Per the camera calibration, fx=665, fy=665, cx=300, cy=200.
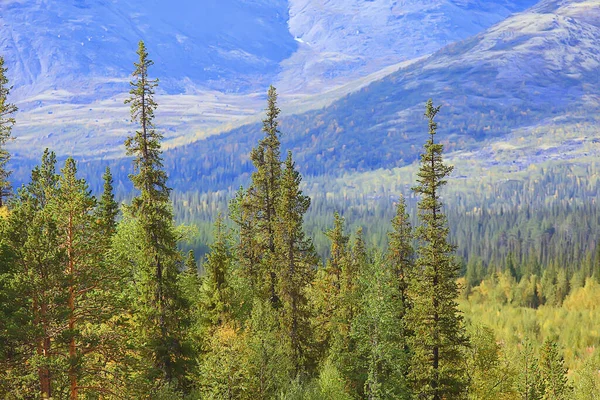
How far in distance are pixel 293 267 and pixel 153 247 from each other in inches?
475

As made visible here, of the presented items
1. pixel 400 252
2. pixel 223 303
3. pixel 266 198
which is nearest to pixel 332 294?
pixel 400 252

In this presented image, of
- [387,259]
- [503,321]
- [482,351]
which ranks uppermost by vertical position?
[387,259]

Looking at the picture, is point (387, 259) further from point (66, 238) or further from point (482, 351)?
point (66, 238)

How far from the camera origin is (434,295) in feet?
133

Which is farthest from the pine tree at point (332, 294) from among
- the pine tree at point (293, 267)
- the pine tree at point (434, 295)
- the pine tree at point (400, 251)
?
the pine tree at point (434, 295)

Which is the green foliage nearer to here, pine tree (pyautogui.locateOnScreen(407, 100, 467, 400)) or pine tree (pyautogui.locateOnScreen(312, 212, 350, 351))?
pine tree (pyautogui.locateOnScreen(312, 212, 350, 351))

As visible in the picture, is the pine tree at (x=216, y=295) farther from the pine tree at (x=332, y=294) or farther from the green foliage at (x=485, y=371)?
the green foliage at (x=485, y=371)

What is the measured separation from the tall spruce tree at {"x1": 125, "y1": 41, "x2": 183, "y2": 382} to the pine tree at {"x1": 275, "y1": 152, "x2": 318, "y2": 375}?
32.1 feet

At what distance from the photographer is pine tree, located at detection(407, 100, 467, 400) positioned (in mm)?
40500

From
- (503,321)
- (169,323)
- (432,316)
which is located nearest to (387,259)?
(432,316)

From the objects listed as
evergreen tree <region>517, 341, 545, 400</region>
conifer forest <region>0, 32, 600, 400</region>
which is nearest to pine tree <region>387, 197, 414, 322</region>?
conifer forest <region>0, 32, 600, 400</region>

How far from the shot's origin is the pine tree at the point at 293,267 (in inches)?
1896

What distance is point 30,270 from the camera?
28.0m

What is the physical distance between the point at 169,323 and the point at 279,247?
37.7 feet
